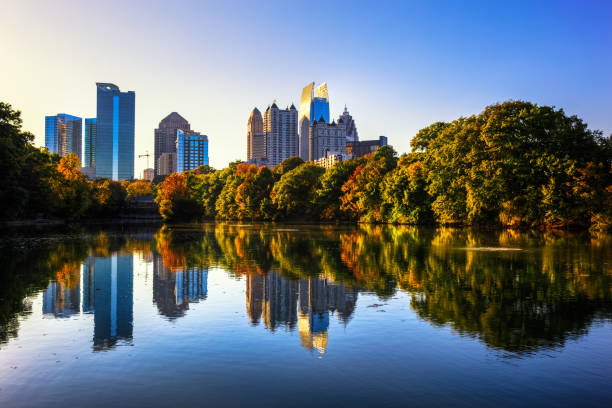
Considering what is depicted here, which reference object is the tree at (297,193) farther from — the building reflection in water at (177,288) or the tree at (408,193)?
the building reflection in water at (177,288)

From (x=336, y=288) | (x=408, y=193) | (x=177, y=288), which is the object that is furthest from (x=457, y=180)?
(x=177, y=288)

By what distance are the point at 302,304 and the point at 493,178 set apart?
1733 inches

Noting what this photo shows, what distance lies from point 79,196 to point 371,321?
7612cm

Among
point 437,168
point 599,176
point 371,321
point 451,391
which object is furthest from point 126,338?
point 437,168

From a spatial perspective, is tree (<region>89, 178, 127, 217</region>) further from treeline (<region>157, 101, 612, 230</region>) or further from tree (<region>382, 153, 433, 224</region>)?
tree (<region>382, 153, 433, 224</region>)

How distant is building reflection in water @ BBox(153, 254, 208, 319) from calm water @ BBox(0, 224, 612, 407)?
6 centimetres

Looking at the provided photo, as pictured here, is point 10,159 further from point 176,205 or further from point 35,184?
point 176,205

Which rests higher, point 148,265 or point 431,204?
point 431,204

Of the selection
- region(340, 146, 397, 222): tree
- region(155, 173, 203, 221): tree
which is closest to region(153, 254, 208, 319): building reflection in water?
region(155, 173, 203, 221): tree

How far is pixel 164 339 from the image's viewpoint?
30.9ft

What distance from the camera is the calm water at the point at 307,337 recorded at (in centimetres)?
670

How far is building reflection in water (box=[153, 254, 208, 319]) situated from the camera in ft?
41.2

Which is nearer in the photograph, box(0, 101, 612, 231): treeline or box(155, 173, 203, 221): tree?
box(0, 101, 612, 231): treeline

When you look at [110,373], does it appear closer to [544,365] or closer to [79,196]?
[544,365]
